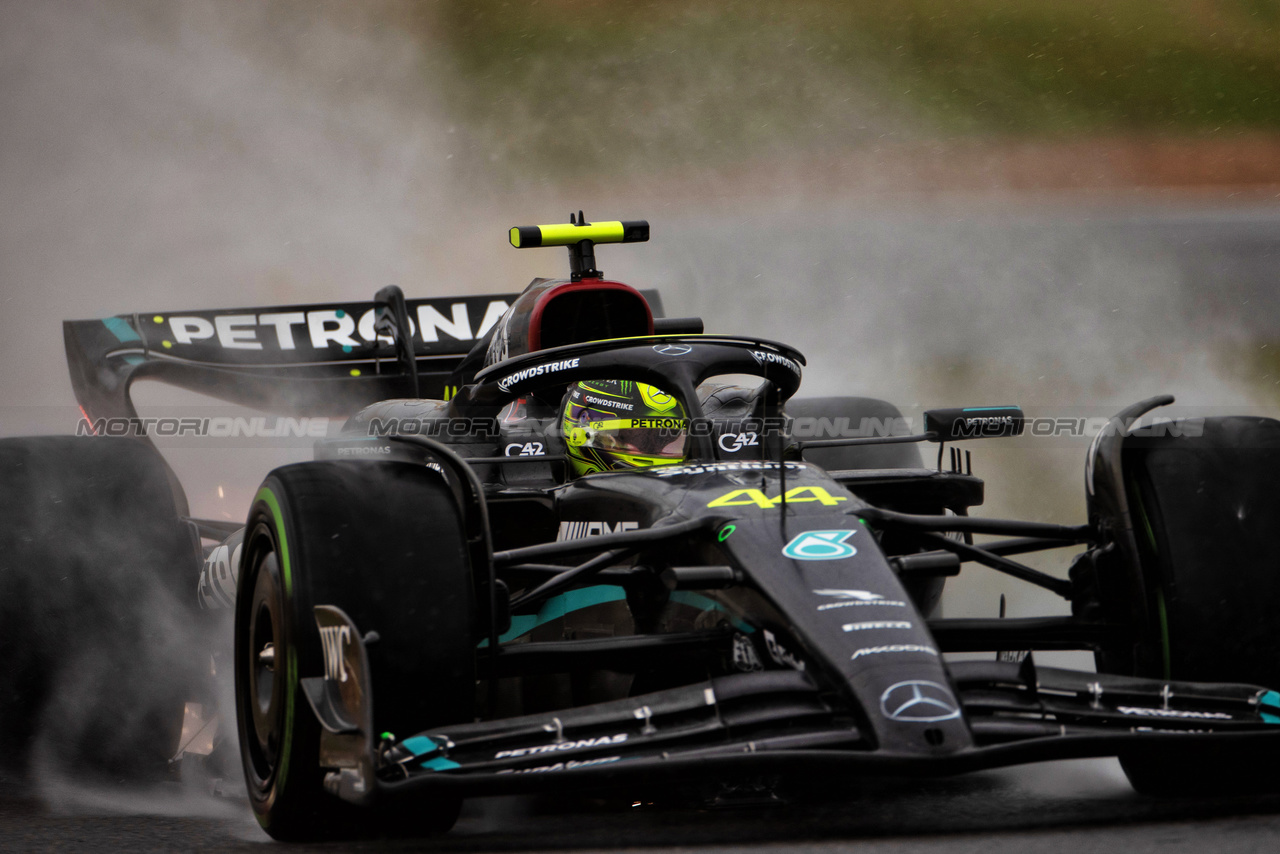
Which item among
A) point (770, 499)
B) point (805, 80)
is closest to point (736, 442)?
point (770, 499)

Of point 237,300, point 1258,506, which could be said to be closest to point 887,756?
point 1258,506

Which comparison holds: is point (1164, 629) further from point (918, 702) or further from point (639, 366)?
point (639, 366)

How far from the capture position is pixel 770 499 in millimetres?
3244

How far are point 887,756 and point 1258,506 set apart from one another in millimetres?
1340

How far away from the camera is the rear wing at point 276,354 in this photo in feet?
20.0

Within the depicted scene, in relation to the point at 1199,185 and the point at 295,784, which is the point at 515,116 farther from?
the point at 295,784

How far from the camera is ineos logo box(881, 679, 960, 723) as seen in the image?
2.60 m

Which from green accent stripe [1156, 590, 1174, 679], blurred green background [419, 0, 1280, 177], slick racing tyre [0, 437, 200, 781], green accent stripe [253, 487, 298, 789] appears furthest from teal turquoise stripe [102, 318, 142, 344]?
blurred green background [419, 0, 1280, 177]

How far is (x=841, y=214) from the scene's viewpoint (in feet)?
51.5

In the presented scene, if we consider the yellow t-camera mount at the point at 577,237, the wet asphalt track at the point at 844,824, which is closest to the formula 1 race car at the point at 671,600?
the wet asphalt track at the point at 844,824

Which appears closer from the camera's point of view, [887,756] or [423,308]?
[887,756]

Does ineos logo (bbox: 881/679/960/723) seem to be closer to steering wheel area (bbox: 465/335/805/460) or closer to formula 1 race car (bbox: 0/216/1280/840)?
formula 1 race car (bbox: 0/216/1280/840)

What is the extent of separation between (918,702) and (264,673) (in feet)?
5.18

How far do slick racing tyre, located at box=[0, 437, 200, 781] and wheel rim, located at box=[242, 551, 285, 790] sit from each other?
4.39ft
